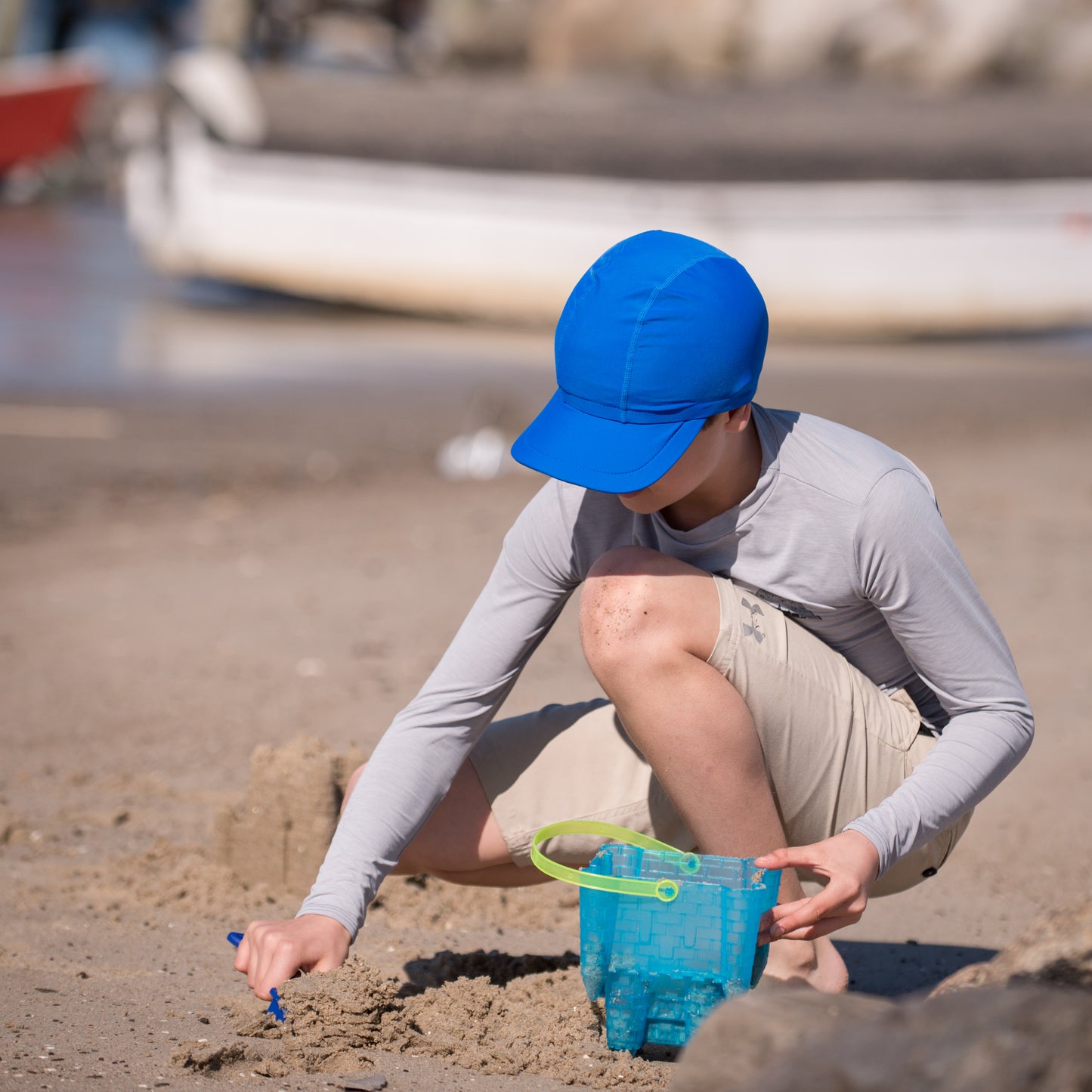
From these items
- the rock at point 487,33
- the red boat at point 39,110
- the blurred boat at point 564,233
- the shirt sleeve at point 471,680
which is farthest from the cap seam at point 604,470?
the red boat at point 39,110

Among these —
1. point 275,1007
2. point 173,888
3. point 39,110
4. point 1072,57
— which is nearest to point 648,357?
point 275,1007

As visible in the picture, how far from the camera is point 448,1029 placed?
79.4 inches

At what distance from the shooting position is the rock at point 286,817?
8.24ft

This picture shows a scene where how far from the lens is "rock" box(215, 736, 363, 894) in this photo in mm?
2512

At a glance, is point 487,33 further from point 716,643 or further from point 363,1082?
point 363,1082

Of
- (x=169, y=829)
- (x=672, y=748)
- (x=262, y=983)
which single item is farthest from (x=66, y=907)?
(x=672, y=748)

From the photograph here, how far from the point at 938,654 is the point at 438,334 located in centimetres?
927

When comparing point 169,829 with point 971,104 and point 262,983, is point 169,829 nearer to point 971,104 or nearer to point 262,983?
point 262,983

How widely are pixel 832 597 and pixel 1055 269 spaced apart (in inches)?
401

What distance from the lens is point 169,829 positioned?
9.43ft

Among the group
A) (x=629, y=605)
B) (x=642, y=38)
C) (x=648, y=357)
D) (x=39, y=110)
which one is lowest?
(x=629, y=605)

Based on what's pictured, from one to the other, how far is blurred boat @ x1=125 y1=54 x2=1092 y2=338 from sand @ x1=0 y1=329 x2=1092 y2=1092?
371 cm

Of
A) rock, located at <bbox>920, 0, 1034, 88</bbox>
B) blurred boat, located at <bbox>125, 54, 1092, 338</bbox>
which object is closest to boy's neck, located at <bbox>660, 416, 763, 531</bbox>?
blurred boat, located at <bbox>125, 54, 1092, 338</bbox>

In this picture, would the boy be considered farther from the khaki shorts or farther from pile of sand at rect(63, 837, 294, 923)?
pile of sand at rect(63, 837, 294, 923)
